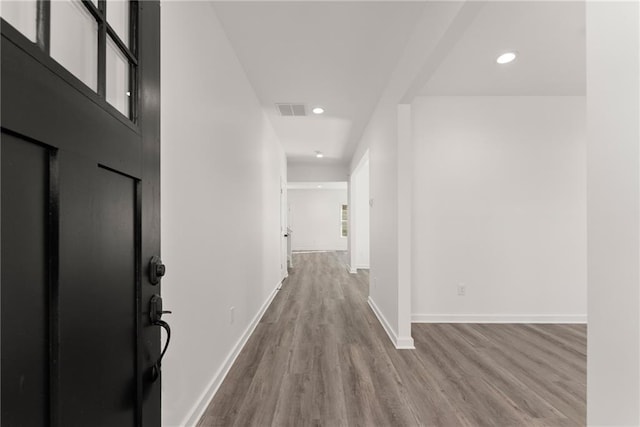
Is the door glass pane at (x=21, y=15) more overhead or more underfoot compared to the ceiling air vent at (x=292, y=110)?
more underfoot

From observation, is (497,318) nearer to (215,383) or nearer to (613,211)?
(215,383)

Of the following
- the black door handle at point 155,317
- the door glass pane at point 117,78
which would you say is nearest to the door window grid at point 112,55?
the door glass pane at point 117,78

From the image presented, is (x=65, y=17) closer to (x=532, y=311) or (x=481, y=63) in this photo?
(x=481, y=63)

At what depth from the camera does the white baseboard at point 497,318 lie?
11.3 feet

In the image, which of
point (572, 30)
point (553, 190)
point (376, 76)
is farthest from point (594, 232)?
point (553, 190)

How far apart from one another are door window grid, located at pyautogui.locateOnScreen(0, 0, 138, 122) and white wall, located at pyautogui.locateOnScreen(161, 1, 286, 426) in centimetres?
56

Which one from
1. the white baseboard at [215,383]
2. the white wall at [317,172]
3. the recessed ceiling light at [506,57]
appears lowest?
the white baseboard at [215,383]

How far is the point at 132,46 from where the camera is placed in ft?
2.64

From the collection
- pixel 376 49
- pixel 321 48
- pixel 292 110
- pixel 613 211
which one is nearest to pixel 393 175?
pixel 376 49

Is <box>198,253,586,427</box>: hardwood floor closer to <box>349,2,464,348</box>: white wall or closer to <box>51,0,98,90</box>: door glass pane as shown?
<box>349,2,464,348</box>: white wall

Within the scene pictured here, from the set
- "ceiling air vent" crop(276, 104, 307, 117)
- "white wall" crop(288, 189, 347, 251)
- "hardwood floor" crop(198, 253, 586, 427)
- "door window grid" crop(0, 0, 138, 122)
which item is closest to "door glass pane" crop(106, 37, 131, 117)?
"door window grid" crop(0, 0, 138, 122)

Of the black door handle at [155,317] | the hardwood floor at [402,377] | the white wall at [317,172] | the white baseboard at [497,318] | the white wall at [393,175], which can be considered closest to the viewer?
the black door handle at [155,317]

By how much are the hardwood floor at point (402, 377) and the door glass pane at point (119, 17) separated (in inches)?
73.4

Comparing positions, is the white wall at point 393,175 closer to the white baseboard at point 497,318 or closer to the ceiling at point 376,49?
the ceiling at point 376,49
